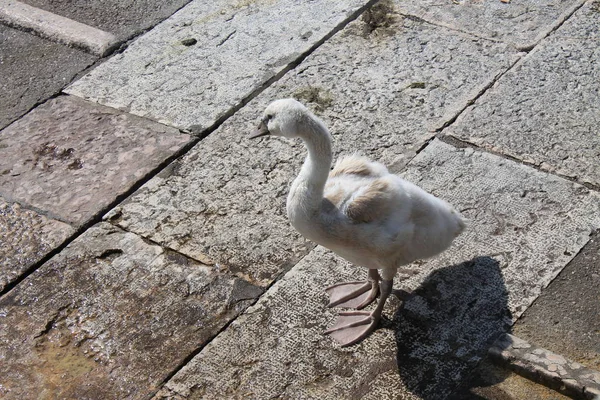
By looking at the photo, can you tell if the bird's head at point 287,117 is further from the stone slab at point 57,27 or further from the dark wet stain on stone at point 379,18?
the stone slab at point 57,27

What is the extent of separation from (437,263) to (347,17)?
102 inches

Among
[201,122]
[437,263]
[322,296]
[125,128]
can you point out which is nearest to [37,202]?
[125,128]

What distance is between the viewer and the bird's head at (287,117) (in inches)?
157

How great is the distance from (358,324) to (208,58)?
2.77 m

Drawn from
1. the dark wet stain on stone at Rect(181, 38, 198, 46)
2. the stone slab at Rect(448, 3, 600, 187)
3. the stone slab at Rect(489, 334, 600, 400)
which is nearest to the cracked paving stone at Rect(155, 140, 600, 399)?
the stone slab at Rect(489, 334, 600, 400)

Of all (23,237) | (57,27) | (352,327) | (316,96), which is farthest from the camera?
(57,27)

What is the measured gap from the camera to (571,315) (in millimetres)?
4160

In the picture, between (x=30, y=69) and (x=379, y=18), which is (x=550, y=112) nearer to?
(x=379, y=18)

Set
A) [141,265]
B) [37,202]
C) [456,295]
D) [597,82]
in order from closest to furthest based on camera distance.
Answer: [456,295] → [141,265] → [37,202] → [597,82]

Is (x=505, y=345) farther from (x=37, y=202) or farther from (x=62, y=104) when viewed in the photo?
(x=62, y=104)

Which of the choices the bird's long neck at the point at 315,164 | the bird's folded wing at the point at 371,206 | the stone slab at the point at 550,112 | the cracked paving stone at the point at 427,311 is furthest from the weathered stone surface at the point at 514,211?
the bird's long neck at the point at 315,164

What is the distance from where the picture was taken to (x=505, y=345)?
3.97 meters

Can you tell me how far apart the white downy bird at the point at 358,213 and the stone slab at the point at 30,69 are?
2.48 meters

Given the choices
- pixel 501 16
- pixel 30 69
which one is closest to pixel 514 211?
pixel 501 16
